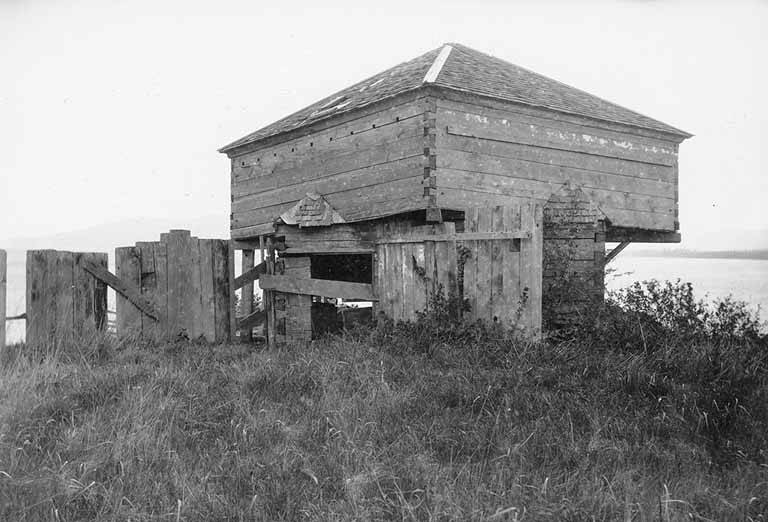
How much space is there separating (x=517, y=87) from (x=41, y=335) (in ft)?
29.1

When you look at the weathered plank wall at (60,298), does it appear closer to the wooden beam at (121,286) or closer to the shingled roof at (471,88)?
the wooden beam at (121,286)

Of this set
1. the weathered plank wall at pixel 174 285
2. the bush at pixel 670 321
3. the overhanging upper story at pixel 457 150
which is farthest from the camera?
the overhanging upper story at pixel 457 150

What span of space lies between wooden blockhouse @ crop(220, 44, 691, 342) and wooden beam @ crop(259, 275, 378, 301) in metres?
0.03

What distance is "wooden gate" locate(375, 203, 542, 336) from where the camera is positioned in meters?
7.46

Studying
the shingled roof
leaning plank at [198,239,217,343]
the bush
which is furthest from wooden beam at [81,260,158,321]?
the bush

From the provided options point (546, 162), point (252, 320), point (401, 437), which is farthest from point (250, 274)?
point (401, 437)

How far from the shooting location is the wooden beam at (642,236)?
45.0 feet

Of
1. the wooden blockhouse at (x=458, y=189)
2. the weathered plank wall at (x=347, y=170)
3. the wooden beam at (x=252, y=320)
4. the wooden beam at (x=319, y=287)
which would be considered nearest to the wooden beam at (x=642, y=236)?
the wooden blockhouse at (x=458, y=189)

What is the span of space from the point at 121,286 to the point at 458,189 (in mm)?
5297

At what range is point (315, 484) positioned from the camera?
3730 mm

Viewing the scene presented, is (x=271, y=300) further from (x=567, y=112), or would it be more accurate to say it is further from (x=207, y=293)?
(x=567, y=112)

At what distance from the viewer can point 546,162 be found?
11.6 metres

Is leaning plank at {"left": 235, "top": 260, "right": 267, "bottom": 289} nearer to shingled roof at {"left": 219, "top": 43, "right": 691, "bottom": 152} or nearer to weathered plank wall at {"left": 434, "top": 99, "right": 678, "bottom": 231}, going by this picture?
shingled roof at {"left": 219, "top": 43, "right": 691, "bottom": 152}

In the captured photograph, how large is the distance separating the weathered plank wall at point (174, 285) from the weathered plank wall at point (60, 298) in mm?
479
